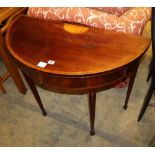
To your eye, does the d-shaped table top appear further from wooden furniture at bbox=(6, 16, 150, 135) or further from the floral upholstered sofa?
the floral upholstered sofa

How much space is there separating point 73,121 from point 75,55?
74 cm

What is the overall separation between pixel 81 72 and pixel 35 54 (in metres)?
0.30

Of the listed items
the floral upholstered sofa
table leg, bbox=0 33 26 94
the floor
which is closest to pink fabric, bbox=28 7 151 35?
the floral upholstered sofa

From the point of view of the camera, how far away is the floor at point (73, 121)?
61.6 inches

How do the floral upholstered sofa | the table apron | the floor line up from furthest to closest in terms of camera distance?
the floor, the floral upholstered sofa, the table apron

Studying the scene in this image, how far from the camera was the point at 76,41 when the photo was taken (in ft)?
3.97

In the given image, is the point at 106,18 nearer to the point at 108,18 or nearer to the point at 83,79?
the point at 108,18

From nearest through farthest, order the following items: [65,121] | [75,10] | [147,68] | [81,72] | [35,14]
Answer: [81,72] → [75,10] → [35,14] → [65,121] → [147,68]

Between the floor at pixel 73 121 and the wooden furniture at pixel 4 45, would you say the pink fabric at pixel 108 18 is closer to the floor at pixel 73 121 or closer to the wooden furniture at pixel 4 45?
the wooden furniture at pixel 4 45

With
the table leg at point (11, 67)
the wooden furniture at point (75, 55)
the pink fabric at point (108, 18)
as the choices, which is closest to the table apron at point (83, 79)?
the wooden furniture at point (75, 55)

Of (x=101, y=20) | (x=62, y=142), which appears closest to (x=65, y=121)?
(x=62, y=142)

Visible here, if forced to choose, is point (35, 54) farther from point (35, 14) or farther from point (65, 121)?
point (65, 121)

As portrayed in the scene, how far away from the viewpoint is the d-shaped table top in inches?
42.1

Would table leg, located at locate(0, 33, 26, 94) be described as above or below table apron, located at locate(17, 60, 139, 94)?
below
